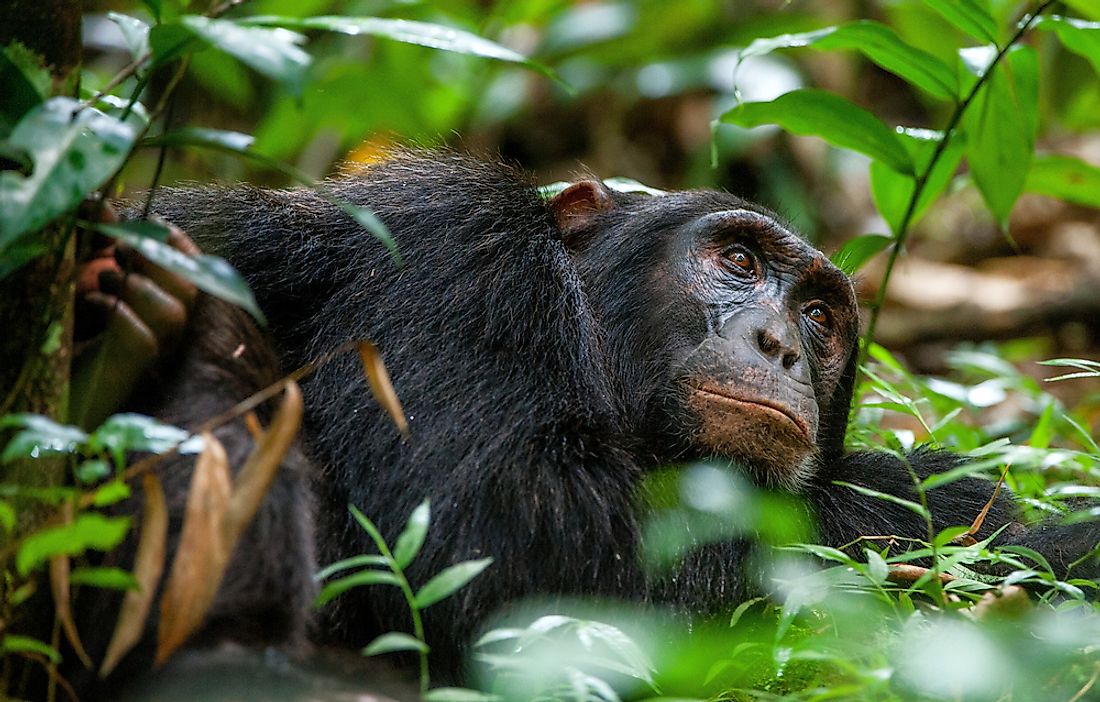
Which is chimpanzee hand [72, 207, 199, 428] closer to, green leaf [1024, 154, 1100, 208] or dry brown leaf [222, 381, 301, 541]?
dry brown leaf [222, 381, 301, 541]

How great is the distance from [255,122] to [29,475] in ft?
28.8

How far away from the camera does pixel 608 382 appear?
3854mm

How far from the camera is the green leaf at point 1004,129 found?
4.76 metres

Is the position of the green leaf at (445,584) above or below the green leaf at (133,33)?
below

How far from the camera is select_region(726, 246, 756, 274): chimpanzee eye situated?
424 cm

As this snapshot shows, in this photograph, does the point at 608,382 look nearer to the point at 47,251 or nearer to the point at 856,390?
the point at 856,390

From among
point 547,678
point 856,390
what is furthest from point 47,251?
point 856,390

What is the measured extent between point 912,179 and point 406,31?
9.85ft

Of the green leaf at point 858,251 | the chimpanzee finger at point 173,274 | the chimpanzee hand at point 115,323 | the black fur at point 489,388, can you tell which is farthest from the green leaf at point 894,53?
the chimpanzee hand at point 115,323

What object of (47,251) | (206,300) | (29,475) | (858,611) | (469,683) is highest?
(47,251)

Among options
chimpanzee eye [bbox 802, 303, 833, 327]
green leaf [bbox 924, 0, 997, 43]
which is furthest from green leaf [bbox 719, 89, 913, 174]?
chimpanzee eye [bbox 802, 303, 833, 327]

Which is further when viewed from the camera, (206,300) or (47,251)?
(206,300)

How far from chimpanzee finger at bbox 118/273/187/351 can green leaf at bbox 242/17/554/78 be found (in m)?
0.64

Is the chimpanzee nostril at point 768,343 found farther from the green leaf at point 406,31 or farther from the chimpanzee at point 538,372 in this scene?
the green leaf at point 406,31
